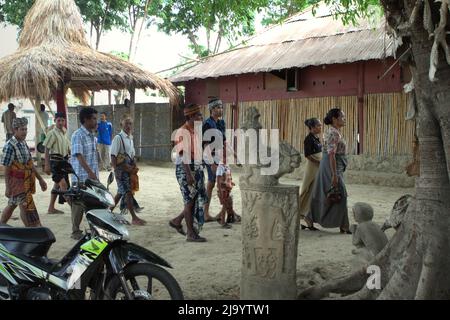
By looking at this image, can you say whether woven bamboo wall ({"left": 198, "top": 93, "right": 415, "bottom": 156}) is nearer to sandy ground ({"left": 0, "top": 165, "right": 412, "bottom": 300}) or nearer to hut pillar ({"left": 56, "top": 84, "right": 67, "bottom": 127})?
sandy ground ({"left": 0, "top": 165, "right": 412, "bottom": 300})

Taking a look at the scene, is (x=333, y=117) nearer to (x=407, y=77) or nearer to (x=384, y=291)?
Answer: (x=384, y=291)

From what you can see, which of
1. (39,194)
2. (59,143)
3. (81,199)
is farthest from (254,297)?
(39,194)

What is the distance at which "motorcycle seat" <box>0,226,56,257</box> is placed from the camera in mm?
3590

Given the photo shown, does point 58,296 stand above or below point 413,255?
below

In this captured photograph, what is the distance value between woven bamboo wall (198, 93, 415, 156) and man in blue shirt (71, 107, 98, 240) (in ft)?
22.8

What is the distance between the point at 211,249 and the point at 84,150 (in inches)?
73.3

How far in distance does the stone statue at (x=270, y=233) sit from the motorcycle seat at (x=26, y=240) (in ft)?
4.80

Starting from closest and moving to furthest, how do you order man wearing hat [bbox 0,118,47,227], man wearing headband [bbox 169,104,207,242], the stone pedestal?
1. the stone pedestal
2. man wearing hat [bbox 0,118,47,227]
3. man wearing headband [bbox 169,104,207,242]

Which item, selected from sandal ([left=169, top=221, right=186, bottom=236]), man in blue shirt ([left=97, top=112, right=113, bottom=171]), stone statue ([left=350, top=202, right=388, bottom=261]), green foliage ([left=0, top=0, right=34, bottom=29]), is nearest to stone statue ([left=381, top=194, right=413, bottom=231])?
stone statue ([left=350, top=202, right=388, bottom=261])

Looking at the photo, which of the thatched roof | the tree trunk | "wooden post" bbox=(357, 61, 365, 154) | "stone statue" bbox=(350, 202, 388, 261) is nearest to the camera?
the tree trunk

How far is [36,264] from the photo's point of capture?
3496 millimetres

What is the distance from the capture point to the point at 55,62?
11.4m

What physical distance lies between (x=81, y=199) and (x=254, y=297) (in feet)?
4.81

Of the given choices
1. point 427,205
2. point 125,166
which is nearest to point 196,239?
point 125,166
